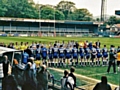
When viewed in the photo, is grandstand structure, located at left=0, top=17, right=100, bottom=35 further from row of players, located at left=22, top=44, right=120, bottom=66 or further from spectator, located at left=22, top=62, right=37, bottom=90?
spectator, located at left=22, top=62, right=37, bottom=90

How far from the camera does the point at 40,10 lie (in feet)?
212

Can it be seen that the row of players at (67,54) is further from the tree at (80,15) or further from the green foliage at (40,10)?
the tree at (80,15)

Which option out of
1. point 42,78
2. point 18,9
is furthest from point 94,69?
point 18,9

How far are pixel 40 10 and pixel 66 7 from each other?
233 inches

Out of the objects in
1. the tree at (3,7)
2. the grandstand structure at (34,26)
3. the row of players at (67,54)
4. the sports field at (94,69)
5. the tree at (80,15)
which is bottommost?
the sports field at (94,69)

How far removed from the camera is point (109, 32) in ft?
150

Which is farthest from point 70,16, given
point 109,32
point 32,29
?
point 109,32

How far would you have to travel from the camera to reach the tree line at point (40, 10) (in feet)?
199

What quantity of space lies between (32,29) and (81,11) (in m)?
14.8

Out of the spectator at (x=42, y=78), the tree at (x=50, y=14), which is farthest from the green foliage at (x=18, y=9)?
the spectator at (x=42, y=78)

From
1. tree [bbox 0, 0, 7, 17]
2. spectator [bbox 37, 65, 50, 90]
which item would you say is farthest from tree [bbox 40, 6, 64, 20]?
spectator [bbox 37, 65, 50, 90]

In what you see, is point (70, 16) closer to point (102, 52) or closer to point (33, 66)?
point (102, 52)

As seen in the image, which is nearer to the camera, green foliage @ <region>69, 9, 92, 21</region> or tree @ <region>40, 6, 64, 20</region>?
tree @ <region>40, 6, 64, 20</region>

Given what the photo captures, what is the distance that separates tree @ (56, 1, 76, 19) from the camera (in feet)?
198
